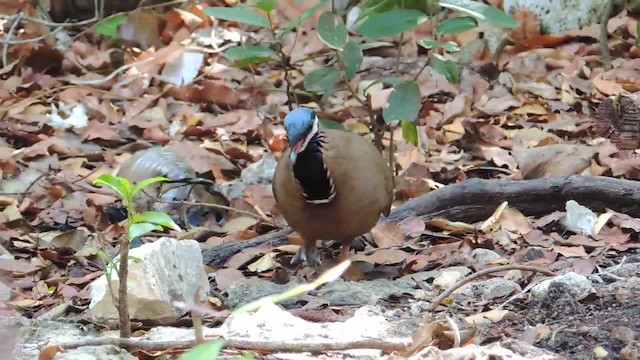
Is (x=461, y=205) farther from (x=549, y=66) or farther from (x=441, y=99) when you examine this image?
(x=549, y=66)

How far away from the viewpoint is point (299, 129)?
10.1 feet

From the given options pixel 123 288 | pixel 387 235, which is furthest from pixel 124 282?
pixel 387 235

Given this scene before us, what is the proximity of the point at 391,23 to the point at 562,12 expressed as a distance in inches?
116

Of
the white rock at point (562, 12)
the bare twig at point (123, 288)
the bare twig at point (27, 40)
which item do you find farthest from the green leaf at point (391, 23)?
the white rock at point (562, 12)

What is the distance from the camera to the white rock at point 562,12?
610 centimetres

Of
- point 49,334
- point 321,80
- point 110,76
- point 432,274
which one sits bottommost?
point 110,76

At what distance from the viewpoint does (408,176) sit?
4375 millimetres

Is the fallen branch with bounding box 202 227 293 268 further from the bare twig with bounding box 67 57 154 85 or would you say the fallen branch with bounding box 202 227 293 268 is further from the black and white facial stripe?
the bare twig with bounding box 67 57 154 85

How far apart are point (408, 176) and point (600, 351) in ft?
7.52

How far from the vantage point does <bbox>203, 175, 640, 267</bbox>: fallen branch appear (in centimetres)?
360

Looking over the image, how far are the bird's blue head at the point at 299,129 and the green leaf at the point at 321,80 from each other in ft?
2.41

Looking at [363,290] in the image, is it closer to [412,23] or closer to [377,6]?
[412,23]

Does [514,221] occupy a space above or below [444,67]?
below

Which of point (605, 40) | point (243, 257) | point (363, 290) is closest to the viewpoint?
point (363, 290)
